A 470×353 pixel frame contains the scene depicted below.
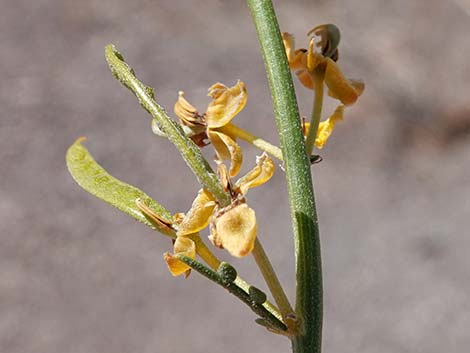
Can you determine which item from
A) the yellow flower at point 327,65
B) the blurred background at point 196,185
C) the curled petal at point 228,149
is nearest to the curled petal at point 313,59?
the yellow flower at point 327,65

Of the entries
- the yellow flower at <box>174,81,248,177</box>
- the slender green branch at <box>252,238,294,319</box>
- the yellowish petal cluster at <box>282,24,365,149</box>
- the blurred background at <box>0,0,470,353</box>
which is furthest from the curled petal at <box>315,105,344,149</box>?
the blurred background at <box>0,0,470,353</box>

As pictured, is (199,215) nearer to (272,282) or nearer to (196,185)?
(272,282)

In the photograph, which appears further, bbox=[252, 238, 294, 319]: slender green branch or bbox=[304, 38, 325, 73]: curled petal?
bbox=[304, 38, 325, 73]: curled petal

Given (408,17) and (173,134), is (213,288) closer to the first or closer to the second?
(408,17)

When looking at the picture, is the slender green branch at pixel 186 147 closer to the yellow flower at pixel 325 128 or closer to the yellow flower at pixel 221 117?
the yellow flower at pixel 221 117

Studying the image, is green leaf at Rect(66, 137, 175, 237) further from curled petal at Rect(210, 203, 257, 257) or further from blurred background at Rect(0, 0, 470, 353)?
blurred background at Rect(0, 0, 470, 353)

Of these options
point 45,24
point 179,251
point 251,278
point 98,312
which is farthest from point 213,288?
point 179,251

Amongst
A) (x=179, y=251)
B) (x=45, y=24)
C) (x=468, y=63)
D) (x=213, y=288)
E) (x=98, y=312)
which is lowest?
(x=179, y=251)

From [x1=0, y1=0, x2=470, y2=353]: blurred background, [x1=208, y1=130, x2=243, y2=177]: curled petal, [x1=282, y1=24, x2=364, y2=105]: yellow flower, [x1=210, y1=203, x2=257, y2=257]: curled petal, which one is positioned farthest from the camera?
[x1=0, y1=0, x2=470, y2=353]: blurred background
